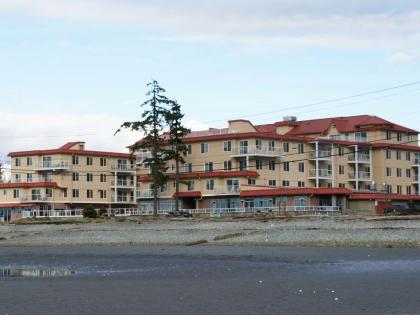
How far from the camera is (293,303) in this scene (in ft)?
59.4

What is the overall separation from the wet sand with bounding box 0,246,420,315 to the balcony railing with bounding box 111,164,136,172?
8082 cm

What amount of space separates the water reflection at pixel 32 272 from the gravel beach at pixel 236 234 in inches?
666

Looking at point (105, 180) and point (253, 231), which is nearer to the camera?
point (253, 231)

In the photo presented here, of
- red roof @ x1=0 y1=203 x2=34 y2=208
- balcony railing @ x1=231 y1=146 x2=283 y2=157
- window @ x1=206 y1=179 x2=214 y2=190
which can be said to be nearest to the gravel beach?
window @ x1=206 y1=179 x2=214 y2=190

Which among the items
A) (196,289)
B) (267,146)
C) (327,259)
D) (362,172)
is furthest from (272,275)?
(362,172)

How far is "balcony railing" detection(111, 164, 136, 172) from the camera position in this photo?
116562 millimetres

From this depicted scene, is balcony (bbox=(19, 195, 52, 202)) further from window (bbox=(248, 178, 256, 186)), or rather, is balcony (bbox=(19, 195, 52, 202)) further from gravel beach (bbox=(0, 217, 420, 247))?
gravel beach (bbox=(0, 217, 420, 247))

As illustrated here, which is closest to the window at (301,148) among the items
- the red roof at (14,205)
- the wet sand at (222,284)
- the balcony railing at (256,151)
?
the balcony railing at (256,151)

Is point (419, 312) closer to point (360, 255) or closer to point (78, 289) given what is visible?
point (78, 289)

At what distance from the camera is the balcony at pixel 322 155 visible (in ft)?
333

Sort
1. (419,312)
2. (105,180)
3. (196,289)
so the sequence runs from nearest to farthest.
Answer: (419,312)
(196,289)
(105,180)

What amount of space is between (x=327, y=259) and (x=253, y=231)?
19.9 meters

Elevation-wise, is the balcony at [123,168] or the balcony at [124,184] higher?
the balcony at [123,168]

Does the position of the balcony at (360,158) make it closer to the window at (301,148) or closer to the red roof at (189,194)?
the window at (301,148)
